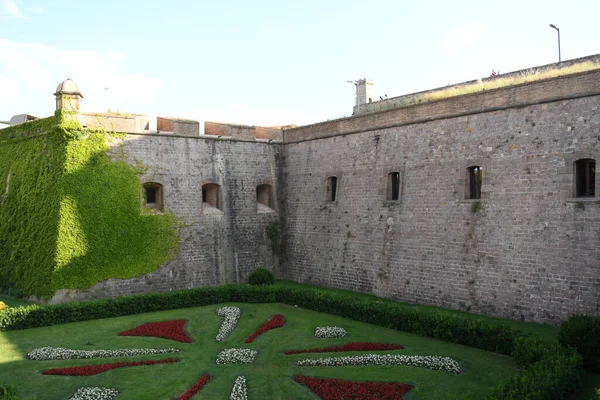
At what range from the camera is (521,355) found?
37.3 ft

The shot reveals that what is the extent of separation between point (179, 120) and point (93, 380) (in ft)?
41.5

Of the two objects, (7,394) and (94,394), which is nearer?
(7,394)

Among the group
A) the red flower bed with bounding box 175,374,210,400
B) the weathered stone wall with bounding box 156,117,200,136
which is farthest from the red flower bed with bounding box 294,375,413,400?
the weathered stone wall with bounding box 156,117,200,136

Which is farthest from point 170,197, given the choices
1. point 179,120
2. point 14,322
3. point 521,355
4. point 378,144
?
point 521,355

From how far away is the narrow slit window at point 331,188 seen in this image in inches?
876

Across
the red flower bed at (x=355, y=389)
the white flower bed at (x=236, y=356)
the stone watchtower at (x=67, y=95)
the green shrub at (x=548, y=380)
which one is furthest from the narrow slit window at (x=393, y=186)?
the stone watchtower at (x=67, y=95)

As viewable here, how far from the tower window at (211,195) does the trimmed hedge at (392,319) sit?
4.61 m

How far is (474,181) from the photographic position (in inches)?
661

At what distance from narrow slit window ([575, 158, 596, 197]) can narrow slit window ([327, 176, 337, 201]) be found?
404 inches

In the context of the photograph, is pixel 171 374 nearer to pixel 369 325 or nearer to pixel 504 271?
pixel 369 325

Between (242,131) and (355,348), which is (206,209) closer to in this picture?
(242,131)

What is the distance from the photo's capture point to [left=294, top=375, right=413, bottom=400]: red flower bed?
10148mm

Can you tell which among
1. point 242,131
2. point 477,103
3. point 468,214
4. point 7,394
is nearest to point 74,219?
point 242,131

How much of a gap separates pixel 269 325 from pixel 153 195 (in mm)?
8742
